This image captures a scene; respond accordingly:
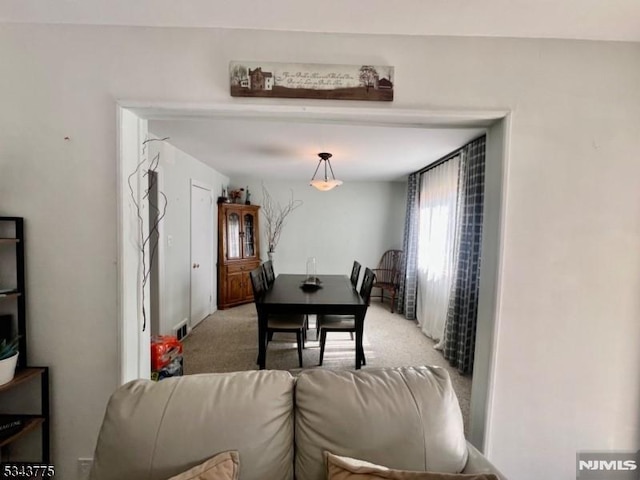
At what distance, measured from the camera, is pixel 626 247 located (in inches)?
52.9

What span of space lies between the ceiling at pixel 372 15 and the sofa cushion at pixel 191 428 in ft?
4.79

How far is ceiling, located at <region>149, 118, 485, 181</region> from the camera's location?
240 cm

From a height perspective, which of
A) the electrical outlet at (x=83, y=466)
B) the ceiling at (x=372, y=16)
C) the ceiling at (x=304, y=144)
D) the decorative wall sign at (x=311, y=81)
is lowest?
the electrical outlet at (x=83, y=466)

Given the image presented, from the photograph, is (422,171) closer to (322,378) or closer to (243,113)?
(243,113)

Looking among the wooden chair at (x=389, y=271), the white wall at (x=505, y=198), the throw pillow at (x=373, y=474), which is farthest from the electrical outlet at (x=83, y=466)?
the wooden chair at (x=389, y=271)

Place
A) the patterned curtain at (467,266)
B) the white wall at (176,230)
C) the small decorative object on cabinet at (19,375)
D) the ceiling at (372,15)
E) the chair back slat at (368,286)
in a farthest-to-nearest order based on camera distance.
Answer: the white wall at (176,230) < the chair back slat at (368,286) < the patterned curtain at (467,266) < the small decorative object on cabinet at (19,375) < the ceiling at (372,15)

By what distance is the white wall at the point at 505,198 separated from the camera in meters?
1.27

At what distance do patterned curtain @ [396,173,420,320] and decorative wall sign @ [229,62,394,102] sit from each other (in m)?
3.31

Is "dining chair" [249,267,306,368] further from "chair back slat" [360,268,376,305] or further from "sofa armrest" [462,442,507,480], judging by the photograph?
"sofa armrest" [462,442,507,480]

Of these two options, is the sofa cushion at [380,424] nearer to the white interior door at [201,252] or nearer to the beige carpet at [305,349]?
the beige carpet at [305,349]

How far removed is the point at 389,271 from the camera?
525cm

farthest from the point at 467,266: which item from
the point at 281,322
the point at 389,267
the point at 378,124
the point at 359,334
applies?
the point at 389,267

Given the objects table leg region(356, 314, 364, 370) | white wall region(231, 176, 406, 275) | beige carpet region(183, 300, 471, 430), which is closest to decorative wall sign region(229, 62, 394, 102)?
table leg region(356, 314, 364, 370)

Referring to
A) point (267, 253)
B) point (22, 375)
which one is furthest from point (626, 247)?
point (267, 253)
